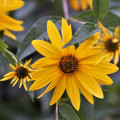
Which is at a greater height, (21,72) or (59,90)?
(21,72)

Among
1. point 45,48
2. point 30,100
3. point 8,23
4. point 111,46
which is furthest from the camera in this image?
point 30,100

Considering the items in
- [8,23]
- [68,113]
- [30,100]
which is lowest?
[30,100]

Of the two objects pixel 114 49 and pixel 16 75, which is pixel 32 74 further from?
pixel 114 49

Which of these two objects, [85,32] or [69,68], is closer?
[85,32]

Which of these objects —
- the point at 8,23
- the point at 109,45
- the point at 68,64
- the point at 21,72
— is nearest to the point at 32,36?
the point at 8,23

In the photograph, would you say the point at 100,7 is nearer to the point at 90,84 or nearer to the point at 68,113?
the point at 90,84

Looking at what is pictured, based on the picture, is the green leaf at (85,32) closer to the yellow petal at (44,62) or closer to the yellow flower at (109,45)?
the yellow flower at (109,45)

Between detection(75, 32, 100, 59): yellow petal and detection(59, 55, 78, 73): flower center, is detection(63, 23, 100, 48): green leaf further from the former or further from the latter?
detection(59, 55, 78, 73): flower center
